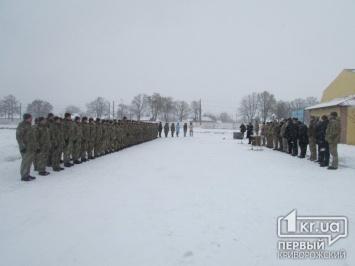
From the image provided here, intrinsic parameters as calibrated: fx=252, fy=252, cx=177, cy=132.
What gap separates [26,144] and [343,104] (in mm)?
23189

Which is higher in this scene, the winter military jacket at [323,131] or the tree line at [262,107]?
the tree line at [262,107]

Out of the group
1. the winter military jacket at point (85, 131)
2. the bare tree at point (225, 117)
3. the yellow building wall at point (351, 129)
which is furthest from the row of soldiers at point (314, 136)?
the bare tree at point (225, 117)

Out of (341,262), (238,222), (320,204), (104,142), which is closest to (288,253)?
(341,262)

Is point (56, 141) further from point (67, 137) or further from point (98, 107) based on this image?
point (98, 107)

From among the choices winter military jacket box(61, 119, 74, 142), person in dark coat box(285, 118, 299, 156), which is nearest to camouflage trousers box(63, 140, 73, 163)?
winter military jacket box(61, 119, 74, 142)

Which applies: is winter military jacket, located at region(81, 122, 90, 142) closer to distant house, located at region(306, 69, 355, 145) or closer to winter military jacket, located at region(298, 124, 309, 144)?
winter military jacket, located at region(298, 124, 309, 144)

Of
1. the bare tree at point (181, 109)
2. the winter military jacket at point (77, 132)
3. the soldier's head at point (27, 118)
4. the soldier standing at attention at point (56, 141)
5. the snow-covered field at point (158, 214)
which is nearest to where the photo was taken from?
the snow-covered field at point (158, 214)

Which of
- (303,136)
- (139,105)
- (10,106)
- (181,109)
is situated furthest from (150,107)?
(303,136)

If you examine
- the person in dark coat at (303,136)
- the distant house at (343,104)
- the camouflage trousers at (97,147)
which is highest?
the distant house at (343,104)

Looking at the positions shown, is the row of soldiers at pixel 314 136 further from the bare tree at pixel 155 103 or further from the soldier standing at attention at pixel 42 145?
the bare tree at pixel 155 103

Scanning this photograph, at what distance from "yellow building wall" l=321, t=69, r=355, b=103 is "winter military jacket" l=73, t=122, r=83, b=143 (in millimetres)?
25734

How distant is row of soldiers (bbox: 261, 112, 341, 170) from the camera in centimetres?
919

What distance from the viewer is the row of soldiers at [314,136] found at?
919 cm

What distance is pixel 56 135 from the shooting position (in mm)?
8703
